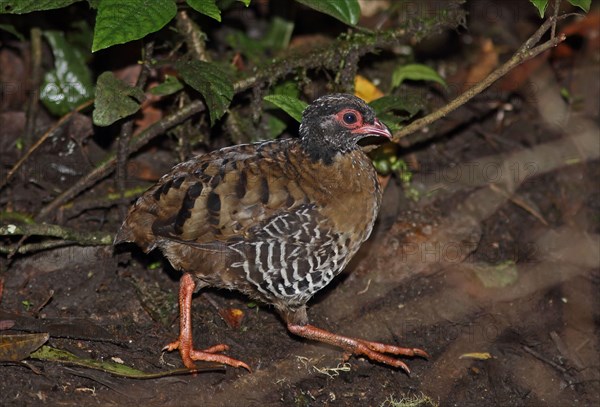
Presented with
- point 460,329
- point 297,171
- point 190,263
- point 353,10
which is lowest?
point 460,329

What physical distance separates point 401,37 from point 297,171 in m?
1.69

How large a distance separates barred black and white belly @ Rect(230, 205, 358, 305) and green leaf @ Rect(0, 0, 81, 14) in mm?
1729

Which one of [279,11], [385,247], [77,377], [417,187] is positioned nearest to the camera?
[77,377]

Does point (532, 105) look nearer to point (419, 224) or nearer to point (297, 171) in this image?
point (419, 224)

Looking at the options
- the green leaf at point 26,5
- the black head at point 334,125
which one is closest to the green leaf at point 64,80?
the green leaf at point 26,5

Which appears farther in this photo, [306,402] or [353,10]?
[353,10]

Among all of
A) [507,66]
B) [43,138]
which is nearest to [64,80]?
[43,138]

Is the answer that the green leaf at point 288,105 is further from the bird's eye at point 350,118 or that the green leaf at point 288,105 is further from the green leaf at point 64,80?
the green leaf at point 64,80

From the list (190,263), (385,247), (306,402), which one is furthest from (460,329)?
(190,263)

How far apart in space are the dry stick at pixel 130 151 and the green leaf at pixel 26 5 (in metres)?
1.11

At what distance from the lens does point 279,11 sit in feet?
23.5

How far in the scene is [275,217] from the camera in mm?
4844

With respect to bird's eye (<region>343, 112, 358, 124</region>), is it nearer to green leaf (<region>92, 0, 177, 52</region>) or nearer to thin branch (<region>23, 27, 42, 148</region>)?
green leaf (<region>92, 0, 177, 52</region>)

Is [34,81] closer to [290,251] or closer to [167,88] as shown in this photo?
[167,88]
